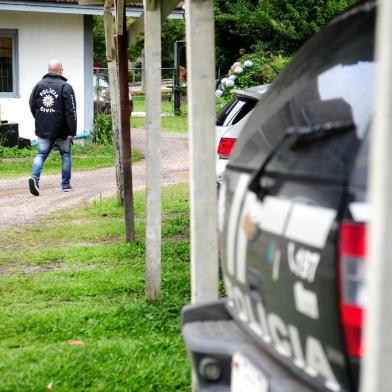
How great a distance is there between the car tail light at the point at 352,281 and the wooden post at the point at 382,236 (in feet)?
1.05

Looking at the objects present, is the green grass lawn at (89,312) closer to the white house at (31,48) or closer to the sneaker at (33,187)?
the sneaker at (33,187)

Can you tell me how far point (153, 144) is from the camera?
6004mm

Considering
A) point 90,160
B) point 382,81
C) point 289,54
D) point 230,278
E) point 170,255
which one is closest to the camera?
point 382,81

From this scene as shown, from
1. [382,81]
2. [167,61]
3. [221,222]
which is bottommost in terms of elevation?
[221,222]

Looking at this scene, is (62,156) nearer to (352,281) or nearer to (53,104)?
(53,104)

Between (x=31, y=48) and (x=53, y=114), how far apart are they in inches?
262

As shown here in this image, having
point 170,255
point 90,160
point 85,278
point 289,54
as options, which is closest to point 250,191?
point 85,278

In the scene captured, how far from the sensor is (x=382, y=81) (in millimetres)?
1785

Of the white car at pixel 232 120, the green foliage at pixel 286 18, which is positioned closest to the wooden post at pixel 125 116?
the white car at pixel 232 120

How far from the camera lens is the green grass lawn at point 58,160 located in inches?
607

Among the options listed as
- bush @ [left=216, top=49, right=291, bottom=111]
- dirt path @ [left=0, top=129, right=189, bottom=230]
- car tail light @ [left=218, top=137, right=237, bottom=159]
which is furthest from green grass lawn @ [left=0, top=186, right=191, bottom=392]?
bush @ [left=216, top=49, right=291, bottom=111]

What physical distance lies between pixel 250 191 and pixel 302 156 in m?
0.32

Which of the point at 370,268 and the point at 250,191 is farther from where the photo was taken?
the point at 250,191

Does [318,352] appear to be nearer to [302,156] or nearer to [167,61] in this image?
[302,156]
